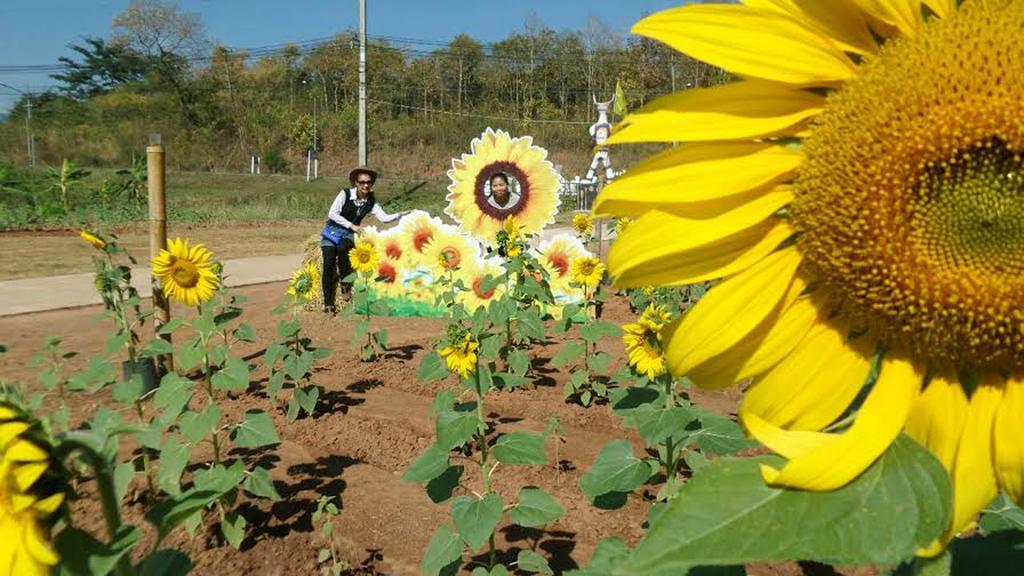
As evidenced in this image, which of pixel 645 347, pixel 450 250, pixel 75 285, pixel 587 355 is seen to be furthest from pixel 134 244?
pixel 645 347

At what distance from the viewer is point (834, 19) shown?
56cm

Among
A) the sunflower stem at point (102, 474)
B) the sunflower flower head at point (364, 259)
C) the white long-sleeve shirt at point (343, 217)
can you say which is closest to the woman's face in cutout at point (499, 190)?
the sunflower flower head at point (364, 259)

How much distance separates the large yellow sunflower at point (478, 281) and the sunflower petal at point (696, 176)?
13.7 feet

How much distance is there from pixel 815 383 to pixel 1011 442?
13cm

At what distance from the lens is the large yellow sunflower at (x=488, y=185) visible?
407 centimetres

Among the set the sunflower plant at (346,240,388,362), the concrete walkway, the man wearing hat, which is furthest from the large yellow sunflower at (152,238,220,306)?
the man wearing hat

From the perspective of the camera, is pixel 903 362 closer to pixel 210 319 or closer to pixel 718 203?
pixel 718 203

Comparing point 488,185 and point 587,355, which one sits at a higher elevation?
point 488,185

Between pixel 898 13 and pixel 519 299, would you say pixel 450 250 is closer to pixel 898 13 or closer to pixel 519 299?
pixel 519 299

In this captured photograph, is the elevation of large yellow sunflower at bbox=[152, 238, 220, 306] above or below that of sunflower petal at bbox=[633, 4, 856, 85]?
below

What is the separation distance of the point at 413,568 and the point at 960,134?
1.98 meters

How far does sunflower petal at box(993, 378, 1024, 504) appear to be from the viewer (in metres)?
0.49

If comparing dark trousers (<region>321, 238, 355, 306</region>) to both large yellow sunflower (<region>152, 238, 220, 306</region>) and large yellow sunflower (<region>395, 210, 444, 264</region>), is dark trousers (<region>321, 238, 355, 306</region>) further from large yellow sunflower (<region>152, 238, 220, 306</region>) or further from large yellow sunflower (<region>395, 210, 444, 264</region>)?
large yellow sunflower (<region>152, 238, 220, 306</region>)

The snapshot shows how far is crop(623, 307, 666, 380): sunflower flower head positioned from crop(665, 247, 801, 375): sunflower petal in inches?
54.4
